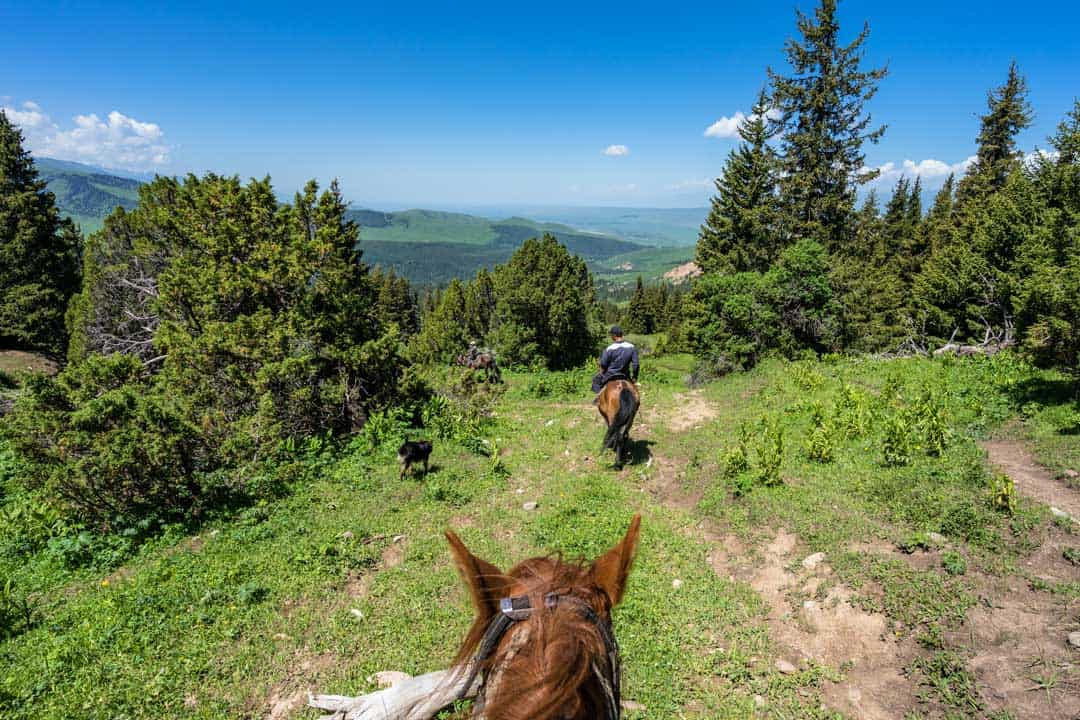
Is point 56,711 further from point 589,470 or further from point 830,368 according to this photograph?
point 830,368

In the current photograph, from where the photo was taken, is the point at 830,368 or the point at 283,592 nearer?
the point at 283,592

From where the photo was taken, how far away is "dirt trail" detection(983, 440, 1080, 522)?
6.20m

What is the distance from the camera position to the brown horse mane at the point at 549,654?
56.5 inches

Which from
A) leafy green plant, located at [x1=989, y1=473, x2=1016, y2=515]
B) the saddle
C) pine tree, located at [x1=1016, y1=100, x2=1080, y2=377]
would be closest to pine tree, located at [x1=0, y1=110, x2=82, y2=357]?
the saddle

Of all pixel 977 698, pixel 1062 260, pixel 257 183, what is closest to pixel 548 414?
pixel 257 183

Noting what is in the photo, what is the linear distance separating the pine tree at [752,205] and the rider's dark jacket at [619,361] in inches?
655

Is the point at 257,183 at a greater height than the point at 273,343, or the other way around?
the point at 257,183

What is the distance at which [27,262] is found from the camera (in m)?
26.7

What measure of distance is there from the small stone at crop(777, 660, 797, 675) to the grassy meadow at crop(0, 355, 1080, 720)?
10 cm

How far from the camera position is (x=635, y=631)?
18.1 feet

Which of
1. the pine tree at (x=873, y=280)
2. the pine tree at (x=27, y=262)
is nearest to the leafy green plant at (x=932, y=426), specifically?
the pine tree at (x=873, y=280)

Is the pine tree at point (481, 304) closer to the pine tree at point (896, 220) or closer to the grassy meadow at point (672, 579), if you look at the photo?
the grassy meadow at point (672, 579)

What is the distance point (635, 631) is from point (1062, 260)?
14.8 meters

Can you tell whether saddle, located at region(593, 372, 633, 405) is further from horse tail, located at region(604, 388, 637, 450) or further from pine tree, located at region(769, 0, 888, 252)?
pine tree, located at region(769, 0, 888, 252)
